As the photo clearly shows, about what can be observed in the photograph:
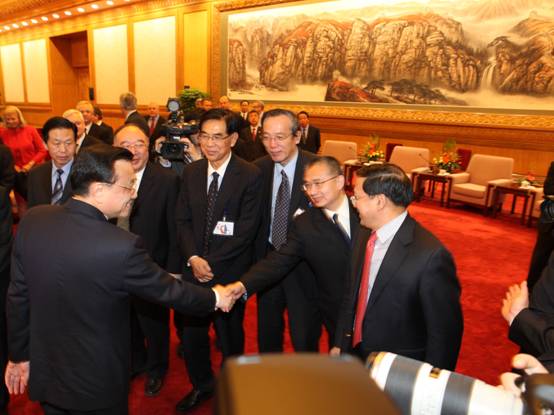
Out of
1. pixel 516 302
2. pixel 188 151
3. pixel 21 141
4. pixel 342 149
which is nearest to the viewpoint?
pixel 516 302

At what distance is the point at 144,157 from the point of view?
2.47 metres

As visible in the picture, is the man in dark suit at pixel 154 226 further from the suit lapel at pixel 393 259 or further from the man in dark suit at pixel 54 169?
the suit lapel at pixel 393 259

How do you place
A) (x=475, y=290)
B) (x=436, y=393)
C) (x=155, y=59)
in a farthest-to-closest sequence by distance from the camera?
1. (x=155, y=59)
2. (x=475, y=290)
3. (x=436, y=393)

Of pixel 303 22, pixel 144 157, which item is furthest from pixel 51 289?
pixel 303 22

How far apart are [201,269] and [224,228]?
0.25 m

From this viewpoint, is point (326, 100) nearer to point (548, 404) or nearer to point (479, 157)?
point (479, 157)

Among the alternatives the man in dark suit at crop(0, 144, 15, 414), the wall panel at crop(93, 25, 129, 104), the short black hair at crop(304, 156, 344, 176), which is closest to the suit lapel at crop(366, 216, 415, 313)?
the short black hair at crop(304, 156, 344, 176)

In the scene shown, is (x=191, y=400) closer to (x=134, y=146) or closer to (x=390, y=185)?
(x=134, y=146)

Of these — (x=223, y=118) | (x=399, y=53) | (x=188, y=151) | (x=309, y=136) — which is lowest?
(x=309, y=136)

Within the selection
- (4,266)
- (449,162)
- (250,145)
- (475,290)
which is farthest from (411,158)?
(4,266)

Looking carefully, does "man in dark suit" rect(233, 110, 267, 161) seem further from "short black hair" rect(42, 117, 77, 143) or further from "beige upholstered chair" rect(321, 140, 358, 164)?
"beige upholstered chair" rect(321, 140, 358, 164)

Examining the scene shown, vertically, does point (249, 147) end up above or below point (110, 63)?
below

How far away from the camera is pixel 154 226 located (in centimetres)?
248

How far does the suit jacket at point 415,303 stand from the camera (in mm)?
1629
